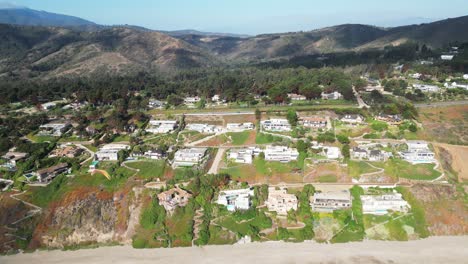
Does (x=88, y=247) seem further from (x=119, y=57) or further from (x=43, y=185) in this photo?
(x=119, y=57)

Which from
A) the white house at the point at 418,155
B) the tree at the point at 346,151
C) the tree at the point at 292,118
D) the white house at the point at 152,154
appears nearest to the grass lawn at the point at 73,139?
the white house at the point at 152,154

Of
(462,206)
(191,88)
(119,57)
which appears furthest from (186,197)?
(119,57)

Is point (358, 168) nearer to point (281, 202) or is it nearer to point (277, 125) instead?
point (281, 202)

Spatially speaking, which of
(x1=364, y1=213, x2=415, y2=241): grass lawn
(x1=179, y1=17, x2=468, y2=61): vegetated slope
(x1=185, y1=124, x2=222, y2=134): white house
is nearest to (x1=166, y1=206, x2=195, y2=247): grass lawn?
(x1=364, y1=213, x2=415, y2=241): grass lawn

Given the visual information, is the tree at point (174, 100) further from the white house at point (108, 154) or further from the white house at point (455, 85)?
the white house at point (455, 85)

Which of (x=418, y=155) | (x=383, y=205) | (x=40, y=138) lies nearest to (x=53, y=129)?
(x=40, y=138)

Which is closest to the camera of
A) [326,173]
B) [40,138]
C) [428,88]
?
[326,173]
